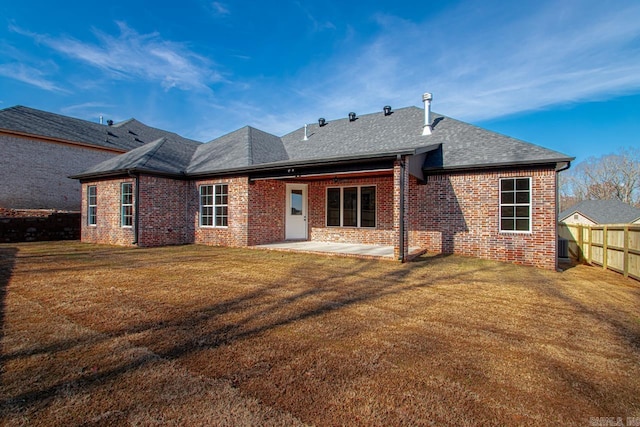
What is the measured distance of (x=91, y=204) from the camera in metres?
14.0

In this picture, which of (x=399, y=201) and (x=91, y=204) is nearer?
(x=399, y=201)

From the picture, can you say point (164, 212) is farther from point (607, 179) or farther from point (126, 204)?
point (607, 179)

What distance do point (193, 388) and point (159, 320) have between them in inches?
71.2

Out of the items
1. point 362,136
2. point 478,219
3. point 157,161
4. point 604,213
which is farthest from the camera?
point 604,213

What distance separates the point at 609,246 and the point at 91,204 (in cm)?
1909

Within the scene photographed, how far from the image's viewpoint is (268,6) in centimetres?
1164

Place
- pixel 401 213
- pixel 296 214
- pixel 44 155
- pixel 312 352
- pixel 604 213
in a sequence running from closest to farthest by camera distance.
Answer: pixel 312 352 → pixel 401 213 → pixel 296 214 → pixel 44 155 → pixel 604 213

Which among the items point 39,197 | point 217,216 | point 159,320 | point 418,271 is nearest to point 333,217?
point 217,216

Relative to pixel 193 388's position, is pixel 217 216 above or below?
above

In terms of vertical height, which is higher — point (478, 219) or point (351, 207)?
point (351, 207)

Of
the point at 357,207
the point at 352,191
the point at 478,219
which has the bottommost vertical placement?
the point at 478,219

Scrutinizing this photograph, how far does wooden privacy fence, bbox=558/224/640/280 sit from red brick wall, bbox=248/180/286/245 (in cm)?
1053

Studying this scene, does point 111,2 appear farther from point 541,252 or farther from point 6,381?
point 541,252

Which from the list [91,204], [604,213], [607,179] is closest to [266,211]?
[91,204]
